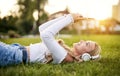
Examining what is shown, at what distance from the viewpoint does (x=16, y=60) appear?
203 inches

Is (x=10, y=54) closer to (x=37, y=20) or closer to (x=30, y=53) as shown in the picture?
(x=30, y=53)

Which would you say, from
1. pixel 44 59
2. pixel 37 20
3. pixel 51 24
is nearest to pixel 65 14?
pixel 51 24

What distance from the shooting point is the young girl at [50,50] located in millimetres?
5086

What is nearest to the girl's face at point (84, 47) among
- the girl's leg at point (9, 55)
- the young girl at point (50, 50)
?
the young girl at point (50, 50)

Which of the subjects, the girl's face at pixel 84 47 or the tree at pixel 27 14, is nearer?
the girl's face at pixel 84 47

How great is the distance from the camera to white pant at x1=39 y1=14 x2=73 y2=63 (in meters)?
Result: 5.07

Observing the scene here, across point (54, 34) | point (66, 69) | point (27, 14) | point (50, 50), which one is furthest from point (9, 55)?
point (27, 14)

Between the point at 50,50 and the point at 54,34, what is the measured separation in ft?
0.74

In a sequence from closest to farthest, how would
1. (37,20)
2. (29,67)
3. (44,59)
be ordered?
1. (29,67)
2. (44,59)
3. (37,20)

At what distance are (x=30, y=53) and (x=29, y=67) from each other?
0.32 m

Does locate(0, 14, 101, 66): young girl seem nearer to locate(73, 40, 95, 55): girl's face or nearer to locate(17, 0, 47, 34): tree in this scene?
locate(73, 40, 95, 55): girl's face

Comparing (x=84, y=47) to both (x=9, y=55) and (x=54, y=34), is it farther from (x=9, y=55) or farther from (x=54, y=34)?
(x=9, y=55)

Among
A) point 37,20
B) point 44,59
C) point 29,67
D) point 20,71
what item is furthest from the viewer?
point 37,20

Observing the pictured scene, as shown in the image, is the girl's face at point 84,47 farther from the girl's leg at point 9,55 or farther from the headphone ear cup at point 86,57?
the girl's leg at point 9,55
